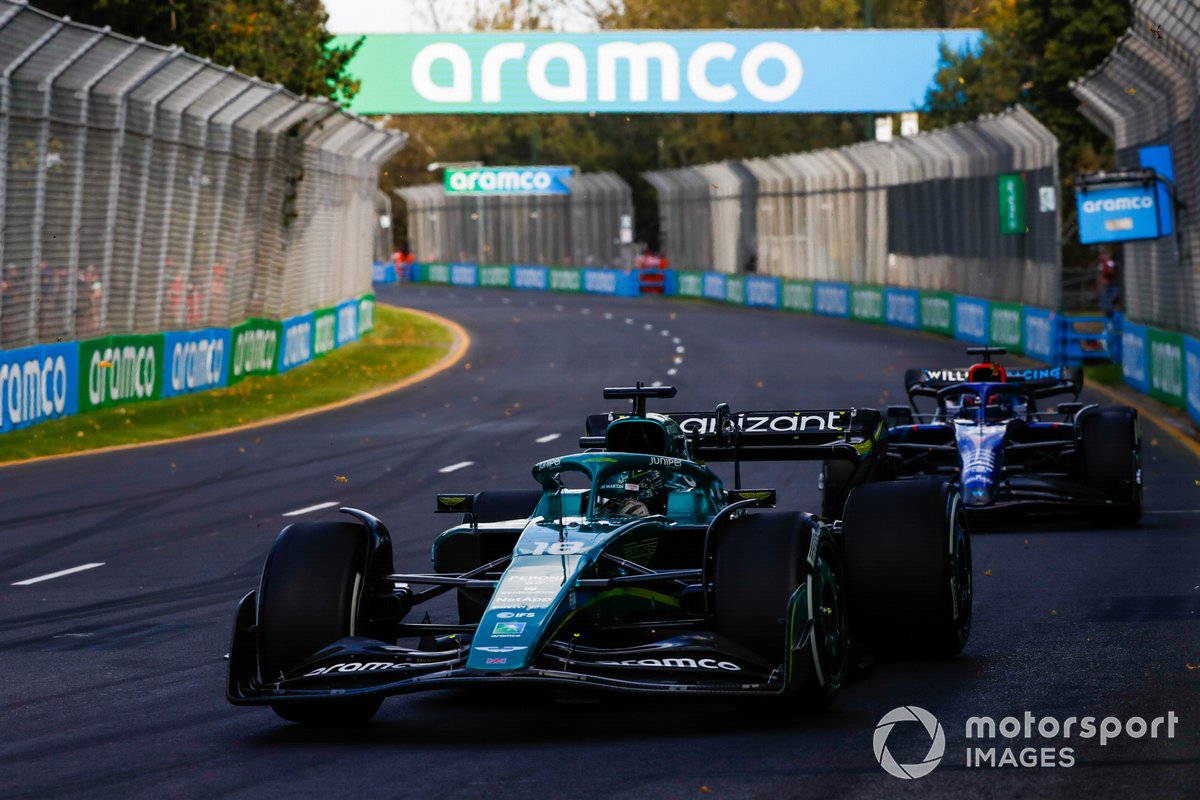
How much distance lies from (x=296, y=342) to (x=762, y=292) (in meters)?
26.7

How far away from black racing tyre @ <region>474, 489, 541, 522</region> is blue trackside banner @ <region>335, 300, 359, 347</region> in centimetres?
3009

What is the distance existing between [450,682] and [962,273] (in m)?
36.3

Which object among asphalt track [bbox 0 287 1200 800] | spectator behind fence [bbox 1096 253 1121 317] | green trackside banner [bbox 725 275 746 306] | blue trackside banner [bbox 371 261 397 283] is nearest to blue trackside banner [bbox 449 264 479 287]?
blue trackside banner [bbox 371 261 397 283]

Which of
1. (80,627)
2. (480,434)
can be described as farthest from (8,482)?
(80,627)

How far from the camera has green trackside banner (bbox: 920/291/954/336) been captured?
4325 cm

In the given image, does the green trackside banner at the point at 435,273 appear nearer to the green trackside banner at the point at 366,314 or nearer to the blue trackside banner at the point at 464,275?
the blue trackside banner at the point at 464,275

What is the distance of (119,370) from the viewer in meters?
26.2

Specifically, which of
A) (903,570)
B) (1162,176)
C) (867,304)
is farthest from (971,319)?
(903,570)

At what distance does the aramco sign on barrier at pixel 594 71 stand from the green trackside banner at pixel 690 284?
423 inches

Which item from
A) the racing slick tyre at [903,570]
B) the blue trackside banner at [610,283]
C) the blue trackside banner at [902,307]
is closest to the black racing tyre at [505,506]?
the racing slick tyre at [903,570]

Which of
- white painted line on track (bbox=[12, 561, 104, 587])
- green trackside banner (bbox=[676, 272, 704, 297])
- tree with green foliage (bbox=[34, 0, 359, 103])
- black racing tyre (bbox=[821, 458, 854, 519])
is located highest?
tree with green foliage (bbox=[34, 0, 359, 103])

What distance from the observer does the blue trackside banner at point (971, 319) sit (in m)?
40.1

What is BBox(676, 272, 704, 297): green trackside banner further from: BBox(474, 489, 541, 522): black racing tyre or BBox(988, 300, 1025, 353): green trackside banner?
BBox(474, 489, 541, 522): black racing tyre

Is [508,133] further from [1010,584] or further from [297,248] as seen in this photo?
[1010,584]
